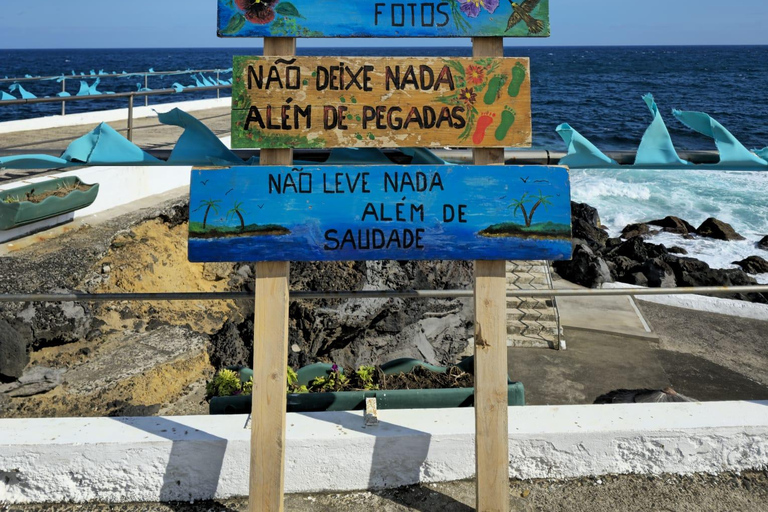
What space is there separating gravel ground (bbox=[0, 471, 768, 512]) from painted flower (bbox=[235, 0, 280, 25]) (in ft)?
7.16

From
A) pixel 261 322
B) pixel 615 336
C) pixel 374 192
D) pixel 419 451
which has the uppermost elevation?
pixel 374 192

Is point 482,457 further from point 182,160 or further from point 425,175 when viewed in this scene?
point 182,160

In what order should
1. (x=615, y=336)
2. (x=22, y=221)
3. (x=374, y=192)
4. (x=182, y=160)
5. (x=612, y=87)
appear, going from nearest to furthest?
(x=374, y=192) → (x=182, y=160) → (x=22, y=221) → (x=615, y=336) → (x=612, y=87)

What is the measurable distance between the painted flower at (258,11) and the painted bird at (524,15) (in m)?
1.02

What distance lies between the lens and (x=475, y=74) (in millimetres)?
2941

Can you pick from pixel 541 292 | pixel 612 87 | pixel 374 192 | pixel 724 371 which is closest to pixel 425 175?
pixel 374 192

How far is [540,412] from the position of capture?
344cm

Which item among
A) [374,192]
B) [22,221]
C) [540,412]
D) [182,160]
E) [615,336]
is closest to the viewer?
[374,192]

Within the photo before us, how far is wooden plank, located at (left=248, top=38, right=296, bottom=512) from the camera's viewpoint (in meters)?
2.95

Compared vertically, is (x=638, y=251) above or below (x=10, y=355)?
below

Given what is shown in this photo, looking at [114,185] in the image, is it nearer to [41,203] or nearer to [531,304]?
[41,203]

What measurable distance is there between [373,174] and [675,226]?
847 inches

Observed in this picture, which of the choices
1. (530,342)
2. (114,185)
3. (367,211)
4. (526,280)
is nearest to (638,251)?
(526,280)

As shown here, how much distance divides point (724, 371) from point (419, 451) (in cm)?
686
